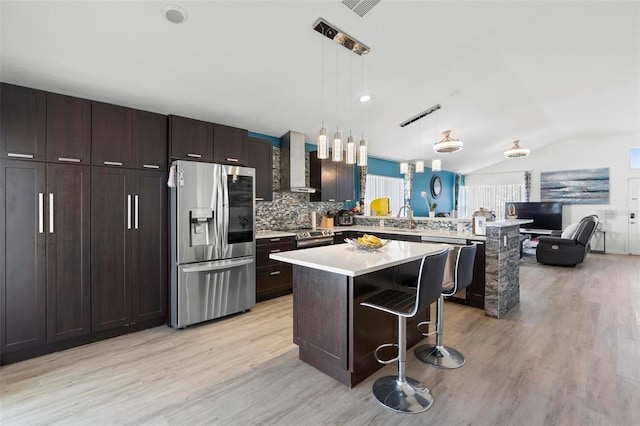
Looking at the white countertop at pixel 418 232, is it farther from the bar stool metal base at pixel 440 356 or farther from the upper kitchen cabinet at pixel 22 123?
the upper kitchen cabinet at pixel 22 123

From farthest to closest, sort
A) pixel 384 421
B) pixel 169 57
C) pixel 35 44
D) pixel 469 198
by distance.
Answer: pixel 469 198 → pixel 169 57 → pixel 35 44 → pixel 384 421

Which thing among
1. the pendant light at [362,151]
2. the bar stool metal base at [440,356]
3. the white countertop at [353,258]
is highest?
the pendant light at [362,151]

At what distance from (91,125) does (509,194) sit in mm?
11071

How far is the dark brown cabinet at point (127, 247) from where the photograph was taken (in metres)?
2.81

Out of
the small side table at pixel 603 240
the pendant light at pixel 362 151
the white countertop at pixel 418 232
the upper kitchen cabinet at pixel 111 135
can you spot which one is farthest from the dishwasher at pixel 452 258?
the small side table at pixel 603 240

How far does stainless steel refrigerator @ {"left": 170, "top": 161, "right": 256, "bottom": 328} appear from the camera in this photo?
310 cm

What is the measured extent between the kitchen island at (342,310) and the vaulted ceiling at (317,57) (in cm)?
208

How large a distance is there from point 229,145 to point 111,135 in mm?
1221

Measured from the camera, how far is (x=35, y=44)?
2.29 metres

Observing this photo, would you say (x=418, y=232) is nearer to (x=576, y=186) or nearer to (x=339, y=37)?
(x=339, y=37)

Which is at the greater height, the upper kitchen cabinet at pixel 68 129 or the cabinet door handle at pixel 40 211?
the upper kitchen cabinet at pixel 68 129

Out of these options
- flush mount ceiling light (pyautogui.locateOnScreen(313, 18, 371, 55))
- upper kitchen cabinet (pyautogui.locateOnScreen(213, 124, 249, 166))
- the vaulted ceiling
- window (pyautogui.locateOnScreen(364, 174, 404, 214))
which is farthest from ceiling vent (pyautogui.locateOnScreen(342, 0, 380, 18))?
window (pyautogui.locateOnScreen(364, 174, 404, 214))

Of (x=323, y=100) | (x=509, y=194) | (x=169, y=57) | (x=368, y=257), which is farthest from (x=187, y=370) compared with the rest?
(x=509, y=194)

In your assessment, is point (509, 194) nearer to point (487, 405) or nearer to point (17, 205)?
point (487, 405)
